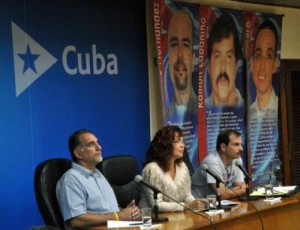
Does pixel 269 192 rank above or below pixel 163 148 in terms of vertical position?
below

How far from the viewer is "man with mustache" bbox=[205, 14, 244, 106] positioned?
6102 millimetres

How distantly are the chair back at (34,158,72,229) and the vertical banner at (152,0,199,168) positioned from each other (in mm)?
1882

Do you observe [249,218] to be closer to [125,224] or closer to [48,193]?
[125,224]

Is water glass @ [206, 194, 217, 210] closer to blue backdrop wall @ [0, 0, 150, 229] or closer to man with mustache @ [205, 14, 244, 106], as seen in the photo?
blue backdrop wall @ [0, 0, 150, 229]

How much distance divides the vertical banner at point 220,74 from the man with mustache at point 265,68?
0.24 meters

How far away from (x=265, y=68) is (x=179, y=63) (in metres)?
1.47

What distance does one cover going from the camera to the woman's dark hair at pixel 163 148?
419cm

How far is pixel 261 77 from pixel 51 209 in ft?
12.1

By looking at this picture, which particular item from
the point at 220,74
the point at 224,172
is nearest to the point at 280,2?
the point at 220,74

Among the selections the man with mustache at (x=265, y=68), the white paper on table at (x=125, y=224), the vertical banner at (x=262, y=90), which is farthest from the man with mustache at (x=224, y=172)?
the man with mustache at (x=265, y=68)

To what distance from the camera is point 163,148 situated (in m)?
4.21

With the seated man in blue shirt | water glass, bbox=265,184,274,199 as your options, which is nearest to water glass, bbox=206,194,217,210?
the seated man in blue shirt

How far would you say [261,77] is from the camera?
6.66 metres

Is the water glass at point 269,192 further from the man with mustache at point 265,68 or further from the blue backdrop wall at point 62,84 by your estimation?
the man with mustache at point 265,68
